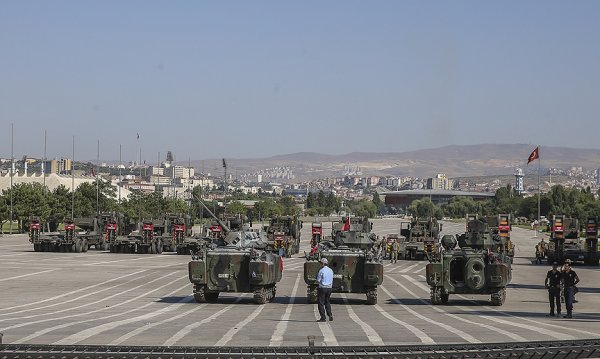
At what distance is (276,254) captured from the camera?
37.1 metres

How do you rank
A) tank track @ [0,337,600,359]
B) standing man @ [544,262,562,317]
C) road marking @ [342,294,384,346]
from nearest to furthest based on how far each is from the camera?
tank track @ [0,337,600,359], road marking @ [342,294,384,346], standing man @ [544,262,562,317]

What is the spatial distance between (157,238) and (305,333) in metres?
58.6

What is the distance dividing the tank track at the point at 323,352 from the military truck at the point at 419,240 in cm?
5693

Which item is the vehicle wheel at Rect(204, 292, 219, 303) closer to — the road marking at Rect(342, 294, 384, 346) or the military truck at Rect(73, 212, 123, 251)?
the road marking at Rect(342, 294, 384, 346)

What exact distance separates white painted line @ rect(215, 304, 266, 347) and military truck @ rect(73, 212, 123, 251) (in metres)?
51.5

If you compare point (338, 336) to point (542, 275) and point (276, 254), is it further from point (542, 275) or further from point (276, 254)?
point (542, 275)

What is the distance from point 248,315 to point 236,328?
4.52 metres

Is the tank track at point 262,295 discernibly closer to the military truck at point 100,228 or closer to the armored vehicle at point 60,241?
the armored vehicle at point 60,241

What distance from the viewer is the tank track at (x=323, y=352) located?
1655 centimetres

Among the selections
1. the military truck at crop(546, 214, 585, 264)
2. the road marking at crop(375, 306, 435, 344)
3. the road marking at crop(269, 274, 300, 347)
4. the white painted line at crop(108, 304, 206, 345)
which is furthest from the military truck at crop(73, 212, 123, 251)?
the road marking at crop(375, 306, 435, 344)

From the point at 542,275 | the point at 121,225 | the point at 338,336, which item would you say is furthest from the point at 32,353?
the point at 121,225

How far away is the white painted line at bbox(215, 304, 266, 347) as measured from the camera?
2191 cm

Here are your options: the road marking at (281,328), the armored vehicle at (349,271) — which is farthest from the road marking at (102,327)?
the armored vehicle at (349,271)

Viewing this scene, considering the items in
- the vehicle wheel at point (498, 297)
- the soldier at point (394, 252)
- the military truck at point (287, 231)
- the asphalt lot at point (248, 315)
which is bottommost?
the asphalt lot at point (248, 315)
